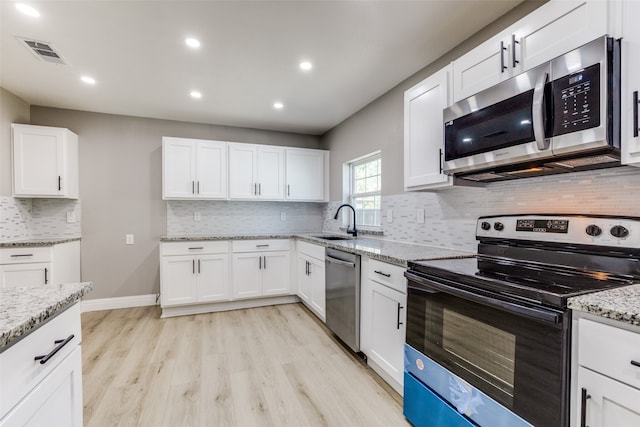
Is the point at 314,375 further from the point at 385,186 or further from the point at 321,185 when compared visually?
the point at 321,185

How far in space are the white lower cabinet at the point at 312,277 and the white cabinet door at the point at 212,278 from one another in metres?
0.91

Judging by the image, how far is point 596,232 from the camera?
130cm

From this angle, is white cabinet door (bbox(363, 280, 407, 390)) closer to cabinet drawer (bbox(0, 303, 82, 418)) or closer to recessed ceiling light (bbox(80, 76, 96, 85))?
cabinet drawer (bbox(0, 303, 82, 418))

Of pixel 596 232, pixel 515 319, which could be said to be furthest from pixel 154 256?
pixel 596 232

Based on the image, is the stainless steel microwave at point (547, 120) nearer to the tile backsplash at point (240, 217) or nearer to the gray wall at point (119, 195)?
the tile backsplash at point (240, 217)

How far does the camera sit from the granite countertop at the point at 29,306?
0.75 meters

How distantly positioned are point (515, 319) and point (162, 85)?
335 cm

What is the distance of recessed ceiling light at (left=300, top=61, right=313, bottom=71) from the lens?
2503 millimetres

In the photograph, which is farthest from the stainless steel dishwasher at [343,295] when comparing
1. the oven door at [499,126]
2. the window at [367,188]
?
the oven door at [499,126]

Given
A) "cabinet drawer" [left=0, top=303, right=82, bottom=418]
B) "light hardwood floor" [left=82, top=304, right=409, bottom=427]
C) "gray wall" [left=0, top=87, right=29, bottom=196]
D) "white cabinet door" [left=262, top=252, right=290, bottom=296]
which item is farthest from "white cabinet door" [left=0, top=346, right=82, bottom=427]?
"gray wall" [left=0, top=87, right=29, bottom=196]

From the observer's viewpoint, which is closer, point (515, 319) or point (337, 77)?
point (515, 319)

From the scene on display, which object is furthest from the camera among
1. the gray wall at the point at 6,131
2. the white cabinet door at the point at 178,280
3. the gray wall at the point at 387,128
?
the white cabinet door at the point at 178,280

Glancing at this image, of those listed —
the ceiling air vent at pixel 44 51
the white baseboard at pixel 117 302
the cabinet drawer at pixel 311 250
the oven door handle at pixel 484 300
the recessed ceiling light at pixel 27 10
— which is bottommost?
the white baseboard at pixel 117 302

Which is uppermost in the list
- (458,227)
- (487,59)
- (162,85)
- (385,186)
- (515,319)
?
(162,85)
